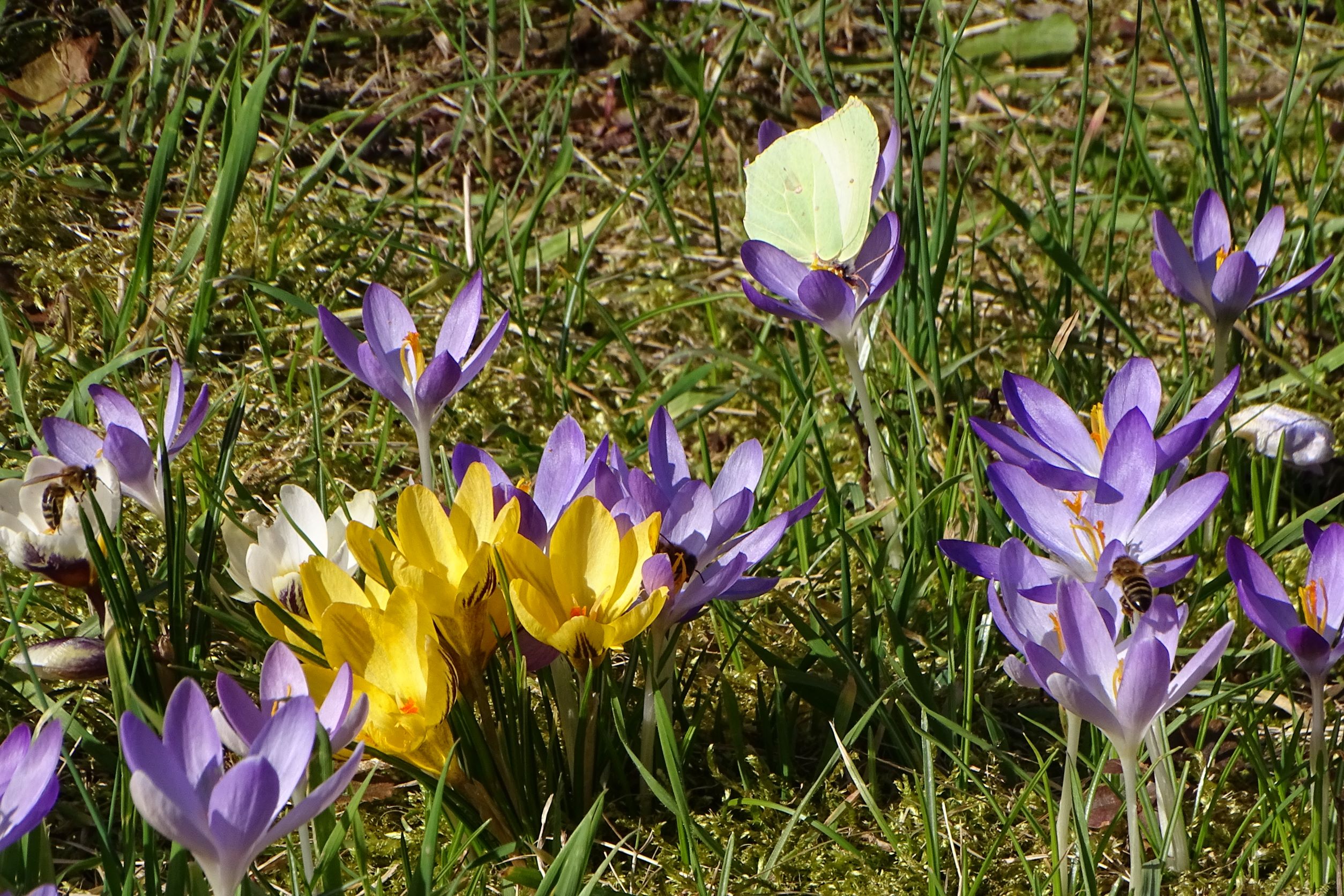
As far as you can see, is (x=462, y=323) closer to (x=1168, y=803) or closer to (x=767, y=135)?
(x=767, y=135)

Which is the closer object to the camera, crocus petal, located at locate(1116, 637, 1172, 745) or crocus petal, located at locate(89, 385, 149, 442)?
crocus petal, located at locate(1116, 637, 1172, 745)

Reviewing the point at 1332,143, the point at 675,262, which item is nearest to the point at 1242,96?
the point at 1332,143

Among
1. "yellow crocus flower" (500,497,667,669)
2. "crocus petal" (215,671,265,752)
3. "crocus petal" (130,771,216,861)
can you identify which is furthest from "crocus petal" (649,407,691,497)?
"crocus petal" (130,771,216,861)

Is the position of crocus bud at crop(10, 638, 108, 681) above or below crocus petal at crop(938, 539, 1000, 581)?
below

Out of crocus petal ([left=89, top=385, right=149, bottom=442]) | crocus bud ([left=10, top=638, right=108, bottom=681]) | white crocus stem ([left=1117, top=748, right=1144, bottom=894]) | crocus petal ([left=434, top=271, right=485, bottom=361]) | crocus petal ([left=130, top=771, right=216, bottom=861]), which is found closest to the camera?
crocus petal ([left=130, top=771, right=216, bottom=861])

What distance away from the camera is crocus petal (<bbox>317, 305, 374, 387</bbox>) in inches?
54.8

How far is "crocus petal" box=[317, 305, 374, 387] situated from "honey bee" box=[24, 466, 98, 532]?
29 centimetres

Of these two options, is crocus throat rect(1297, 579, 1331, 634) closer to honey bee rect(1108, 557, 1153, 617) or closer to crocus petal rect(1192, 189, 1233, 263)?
honey bee rect(1108, 557, 1153, 617)

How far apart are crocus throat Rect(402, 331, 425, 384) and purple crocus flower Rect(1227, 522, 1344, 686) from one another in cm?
83

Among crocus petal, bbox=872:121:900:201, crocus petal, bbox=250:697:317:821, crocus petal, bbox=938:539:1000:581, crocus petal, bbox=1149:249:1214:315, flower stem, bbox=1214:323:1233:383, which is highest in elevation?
crocus petal, bbox=872:121:900:201

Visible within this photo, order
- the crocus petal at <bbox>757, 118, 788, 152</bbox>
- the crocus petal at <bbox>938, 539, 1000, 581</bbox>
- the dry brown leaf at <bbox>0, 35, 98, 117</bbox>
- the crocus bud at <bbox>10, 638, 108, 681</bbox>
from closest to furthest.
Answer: the crocus petal at <bbox>938, 539, 1000, 581</bbox>, the crocus bud at <bbox>10, 638, 108, 681</bbox>, the crocus petal at <bbox>757, 118, 788, 152</bbox>, the dry brown leaf at <bbox>0, 35, 98, 117</bbox>

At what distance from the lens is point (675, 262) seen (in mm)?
2604

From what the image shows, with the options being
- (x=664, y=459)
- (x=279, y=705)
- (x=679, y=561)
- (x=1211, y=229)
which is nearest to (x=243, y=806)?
(x=279, y=705)

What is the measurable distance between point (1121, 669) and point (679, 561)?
1.28 ft
